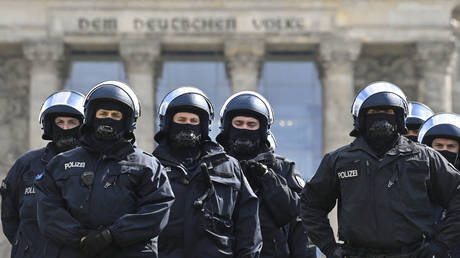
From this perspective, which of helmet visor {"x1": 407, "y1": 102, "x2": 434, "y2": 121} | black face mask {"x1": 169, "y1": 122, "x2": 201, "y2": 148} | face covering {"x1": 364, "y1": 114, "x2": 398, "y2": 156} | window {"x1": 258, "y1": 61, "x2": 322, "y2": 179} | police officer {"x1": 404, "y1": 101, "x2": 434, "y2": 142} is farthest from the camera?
window {"x1": 258, "y1": 61, "x2": 322, "y2": 179}

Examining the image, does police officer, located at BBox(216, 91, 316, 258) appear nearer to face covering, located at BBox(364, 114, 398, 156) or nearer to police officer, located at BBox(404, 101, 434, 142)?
police officer, located at BBox(404, 101, 434, 142)

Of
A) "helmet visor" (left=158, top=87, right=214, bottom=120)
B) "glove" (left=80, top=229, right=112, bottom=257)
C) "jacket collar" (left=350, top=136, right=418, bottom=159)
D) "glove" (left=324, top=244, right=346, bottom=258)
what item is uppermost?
"helmet visor" (left=158, top=87, right=214, bottom=120)

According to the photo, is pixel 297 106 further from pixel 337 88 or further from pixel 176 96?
pixel 176 96

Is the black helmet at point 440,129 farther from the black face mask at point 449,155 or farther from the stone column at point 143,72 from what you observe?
the stone column at point 143,72

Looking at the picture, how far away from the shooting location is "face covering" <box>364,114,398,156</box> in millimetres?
9398

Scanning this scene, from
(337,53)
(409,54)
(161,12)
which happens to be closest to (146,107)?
(161,12)

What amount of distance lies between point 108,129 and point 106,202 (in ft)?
1.90

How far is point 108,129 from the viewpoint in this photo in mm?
9102

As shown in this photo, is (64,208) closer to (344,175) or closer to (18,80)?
(344,175)

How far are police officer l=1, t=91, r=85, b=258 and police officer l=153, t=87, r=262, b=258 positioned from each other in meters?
1.48

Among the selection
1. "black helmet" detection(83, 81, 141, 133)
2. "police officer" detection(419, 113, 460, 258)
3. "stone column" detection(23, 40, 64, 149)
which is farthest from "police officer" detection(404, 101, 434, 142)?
"stone column" detection(23, 40, 64, 149)

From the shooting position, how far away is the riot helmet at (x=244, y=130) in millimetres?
11766

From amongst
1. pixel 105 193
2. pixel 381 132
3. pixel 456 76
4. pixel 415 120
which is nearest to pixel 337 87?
pixel 456 76

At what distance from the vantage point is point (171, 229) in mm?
10055
